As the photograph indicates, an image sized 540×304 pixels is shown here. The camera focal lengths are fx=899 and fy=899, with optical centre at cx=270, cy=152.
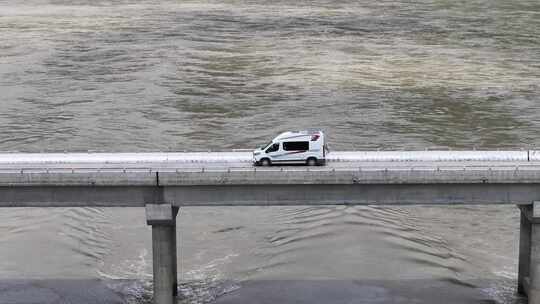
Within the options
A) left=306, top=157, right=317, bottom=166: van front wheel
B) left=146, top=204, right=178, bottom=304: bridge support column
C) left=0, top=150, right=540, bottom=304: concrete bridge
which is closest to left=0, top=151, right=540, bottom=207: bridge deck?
left=0, top=150, right=540, bottom=304: concrete bridge

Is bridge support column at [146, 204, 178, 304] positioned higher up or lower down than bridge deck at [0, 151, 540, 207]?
lower down

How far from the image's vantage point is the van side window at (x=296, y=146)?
3884 centimetres

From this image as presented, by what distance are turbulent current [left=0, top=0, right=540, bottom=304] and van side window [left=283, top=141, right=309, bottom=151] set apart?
8.55m

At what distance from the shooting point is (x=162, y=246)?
38688 millimetres

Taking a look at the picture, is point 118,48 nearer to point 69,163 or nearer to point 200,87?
point 200,87

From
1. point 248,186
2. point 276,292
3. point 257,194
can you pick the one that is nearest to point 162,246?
point 248,186

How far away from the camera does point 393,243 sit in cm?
5041

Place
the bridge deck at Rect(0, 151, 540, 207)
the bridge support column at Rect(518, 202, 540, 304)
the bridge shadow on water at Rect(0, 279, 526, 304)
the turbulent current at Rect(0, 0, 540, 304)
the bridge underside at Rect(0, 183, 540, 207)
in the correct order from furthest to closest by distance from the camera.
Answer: the turbulent current at Rect(0, 0, 540, 304) < the bridge shadow on water at Rect(0, 279, 526, 304) < the bridge support column at Rect(518, 202, 540, 304) < the bridge underside at Rect(0, 183, 540, 207) < the bridge deck at Rect(0, 151, 540, 207)

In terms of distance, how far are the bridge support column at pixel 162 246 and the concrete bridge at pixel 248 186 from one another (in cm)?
4

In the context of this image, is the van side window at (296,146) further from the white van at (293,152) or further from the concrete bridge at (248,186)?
the concrete bridge at (248,186)

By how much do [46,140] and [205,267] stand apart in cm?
3188

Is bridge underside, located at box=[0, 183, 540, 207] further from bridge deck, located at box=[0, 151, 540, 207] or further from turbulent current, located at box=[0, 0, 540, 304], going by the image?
turbulent current, located at box=[0, 0, 540, 304]

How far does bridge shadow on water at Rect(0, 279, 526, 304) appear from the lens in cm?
4306

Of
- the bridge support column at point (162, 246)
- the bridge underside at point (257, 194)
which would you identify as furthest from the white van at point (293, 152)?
the bridge support column at point (162, 246)
